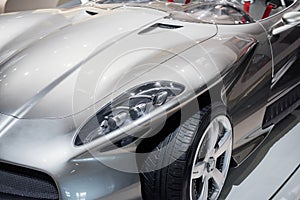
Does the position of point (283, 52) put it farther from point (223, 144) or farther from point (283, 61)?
point (223, 144)

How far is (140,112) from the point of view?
148 cm

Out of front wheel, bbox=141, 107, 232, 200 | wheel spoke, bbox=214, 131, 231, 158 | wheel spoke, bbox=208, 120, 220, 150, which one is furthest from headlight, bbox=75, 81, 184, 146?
wheel spoke, bbox=214, 131, 231, 158

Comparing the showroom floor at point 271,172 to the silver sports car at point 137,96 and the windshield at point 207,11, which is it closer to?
the silver sports car at point 137,96

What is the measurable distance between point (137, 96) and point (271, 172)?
897 mm

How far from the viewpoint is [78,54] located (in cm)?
175

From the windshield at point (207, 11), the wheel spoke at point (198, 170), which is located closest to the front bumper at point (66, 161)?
the wheel spoke at point (198, 170)

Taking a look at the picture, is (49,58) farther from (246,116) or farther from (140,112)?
(246,116)

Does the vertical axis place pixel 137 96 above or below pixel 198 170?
above

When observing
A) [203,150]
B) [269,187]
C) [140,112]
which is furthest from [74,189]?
[269,187]

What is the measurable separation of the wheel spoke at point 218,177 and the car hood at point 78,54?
49 cm

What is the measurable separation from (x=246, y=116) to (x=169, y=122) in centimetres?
51

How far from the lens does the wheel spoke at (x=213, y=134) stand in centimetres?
170

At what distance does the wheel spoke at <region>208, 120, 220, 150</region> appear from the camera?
66.9 inches

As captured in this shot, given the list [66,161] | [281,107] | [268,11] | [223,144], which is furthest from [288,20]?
[66,161]
